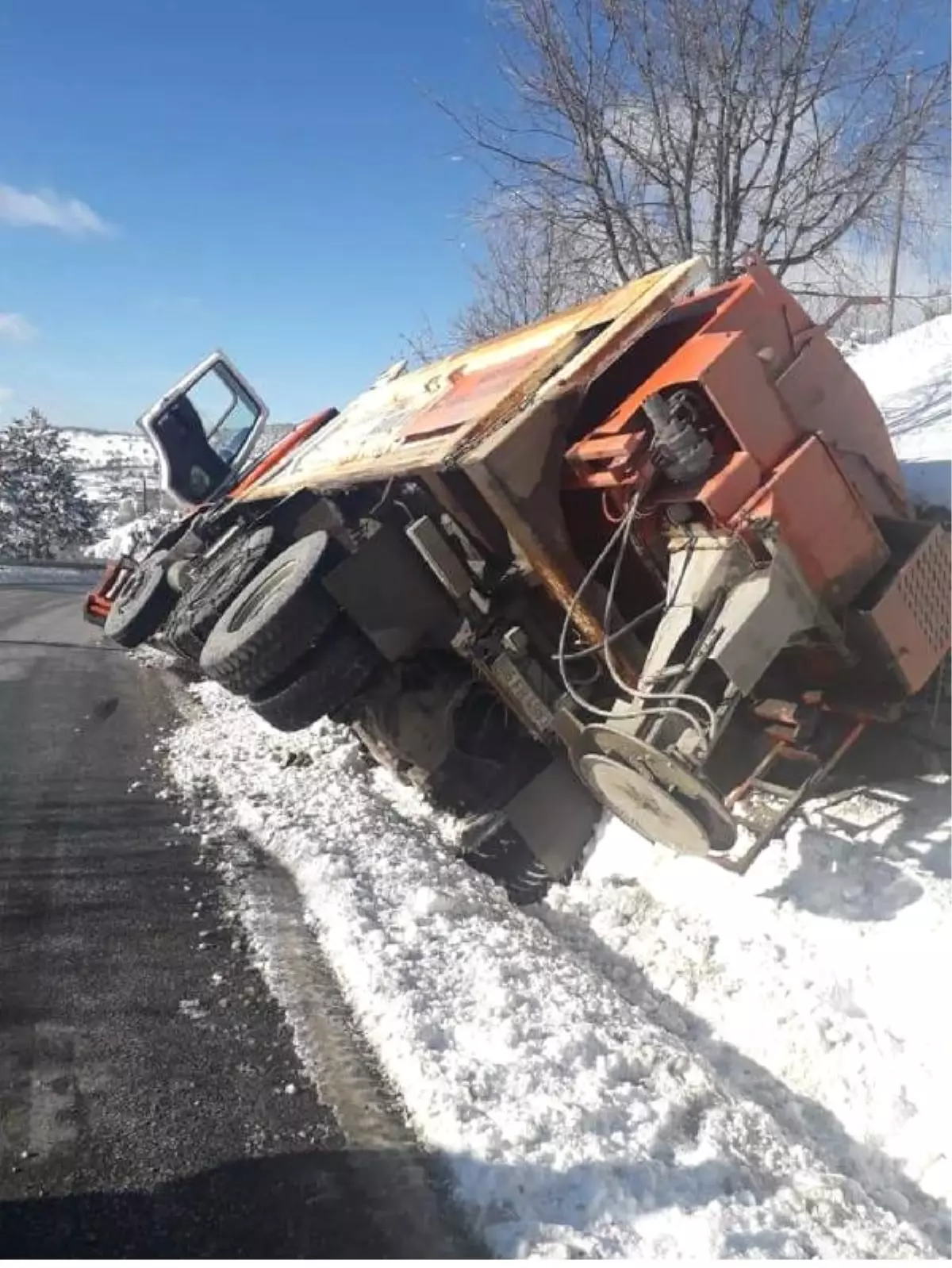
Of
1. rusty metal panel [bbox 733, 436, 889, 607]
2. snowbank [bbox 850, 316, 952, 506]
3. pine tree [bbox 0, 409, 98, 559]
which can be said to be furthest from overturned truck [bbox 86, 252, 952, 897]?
pine tree [bbox 0, 409, 98, 559]

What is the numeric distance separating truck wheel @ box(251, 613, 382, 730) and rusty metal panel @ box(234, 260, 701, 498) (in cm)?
88

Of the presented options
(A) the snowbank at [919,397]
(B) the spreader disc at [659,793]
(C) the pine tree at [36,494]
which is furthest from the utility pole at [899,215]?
(C) the pine tree at [36,494]

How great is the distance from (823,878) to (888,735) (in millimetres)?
964

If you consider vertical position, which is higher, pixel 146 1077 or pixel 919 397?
pixel 146 1077

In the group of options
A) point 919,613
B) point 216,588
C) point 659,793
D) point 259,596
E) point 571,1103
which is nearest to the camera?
point 571,1103

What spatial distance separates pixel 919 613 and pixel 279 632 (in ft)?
10.0

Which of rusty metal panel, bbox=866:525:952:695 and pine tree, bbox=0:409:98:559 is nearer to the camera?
rusty metal panel, bbox=866:525:952:695

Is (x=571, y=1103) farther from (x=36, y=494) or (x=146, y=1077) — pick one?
(x=36, y=494)

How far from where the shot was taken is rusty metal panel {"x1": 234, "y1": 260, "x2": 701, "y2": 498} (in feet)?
15.3

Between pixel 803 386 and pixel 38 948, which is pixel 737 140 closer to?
pixel 803 386

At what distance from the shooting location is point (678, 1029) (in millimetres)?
3742

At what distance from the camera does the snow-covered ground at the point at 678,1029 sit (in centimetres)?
273

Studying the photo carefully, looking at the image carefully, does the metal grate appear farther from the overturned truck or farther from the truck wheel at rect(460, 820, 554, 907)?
the truck wheel at rect(460, 820, 554, 907)

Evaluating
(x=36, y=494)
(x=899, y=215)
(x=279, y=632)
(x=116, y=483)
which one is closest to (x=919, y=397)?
(x=899, y=215)
